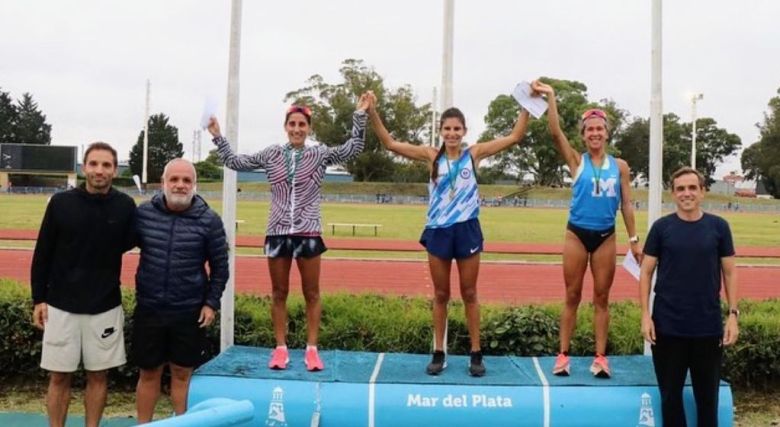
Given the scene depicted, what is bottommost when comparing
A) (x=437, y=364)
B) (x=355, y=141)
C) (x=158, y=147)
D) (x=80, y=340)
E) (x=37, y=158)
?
(x=437, y=364)

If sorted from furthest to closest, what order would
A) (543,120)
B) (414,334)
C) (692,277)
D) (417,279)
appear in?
(417,279)
(543,120)
(414,334)
(692,277)

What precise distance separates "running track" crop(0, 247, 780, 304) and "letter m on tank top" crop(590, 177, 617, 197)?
5556mm

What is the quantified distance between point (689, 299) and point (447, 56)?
2.61m

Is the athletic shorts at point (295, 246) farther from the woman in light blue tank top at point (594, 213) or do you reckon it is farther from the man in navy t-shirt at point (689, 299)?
the man in navy t-shirt at point (689, 299)

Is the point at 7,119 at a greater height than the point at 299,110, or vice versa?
the point at 7,119

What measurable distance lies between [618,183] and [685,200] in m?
0.75

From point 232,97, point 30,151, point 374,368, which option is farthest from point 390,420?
point 30,151

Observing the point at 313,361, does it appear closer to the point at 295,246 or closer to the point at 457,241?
Answer: the point at 295,246

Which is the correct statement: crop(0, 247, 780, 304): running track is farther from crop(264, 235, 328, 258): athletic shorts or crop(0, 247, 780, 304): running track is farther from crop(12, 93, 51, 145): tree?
crop(12, 93, 51, 145): tree

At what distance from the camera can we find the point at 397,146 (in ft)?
16.0

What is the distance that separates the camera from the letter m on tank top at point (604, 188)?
4.61 m

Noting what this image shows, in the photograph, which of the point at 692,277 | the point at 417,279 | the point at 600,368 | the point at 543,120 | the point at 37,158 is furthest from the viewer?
the point at 37,158

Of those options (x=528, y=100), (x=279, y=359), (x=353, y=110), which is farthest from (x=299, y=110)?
(x=353, y=110)

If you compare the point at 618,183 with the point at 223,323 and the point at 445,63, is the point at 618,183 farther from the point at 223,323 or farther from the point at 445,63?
the point at 223,323
